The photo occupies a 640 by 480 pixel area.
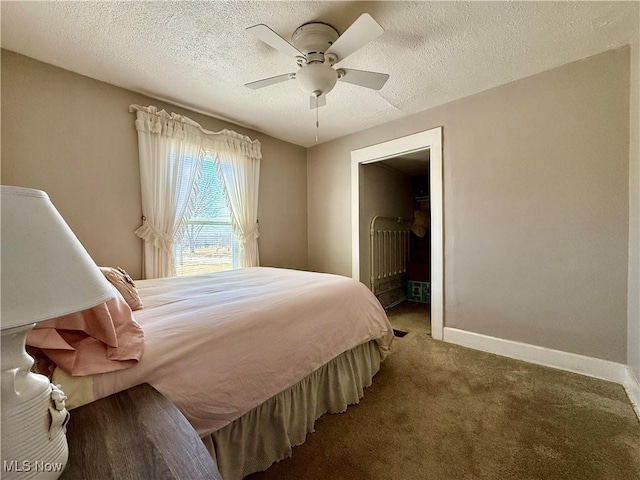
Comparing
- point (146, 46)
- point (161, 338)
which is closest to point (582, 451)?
point (161, 338)

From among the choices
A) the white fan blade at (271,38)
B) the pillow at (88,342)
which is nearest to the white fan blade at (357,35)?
the white fan blade at (271,38)

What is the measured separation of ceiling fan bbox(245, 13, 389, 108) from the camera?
1.38 meters

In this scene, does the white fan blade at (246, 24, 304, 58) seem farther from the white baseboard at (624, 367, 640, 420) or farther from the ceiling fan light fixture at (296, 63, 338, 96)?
Answer: the white baseboard at (624, 367, 640, 420)

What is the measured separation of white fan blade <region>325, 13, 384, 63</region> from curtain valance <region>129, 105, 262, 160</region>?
161 centimetres

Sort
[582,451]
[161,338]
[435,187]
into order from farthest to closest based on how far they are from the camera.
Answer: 1. [435,187]
2. [582,451]
3. [161,338]

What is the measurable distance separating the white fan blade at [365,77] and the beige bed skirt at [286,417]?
1.82m

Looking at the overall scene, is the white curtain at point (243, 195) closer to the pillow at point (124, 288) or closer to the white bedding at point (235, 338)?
the white bedding at point (235, 338)

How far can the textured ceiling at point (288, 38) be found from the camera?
4.58 ft

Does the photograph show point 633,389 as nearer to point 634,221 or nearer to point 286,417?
point 634,221

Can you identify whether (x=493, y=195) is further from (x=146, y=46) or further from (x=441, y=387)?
(x=146, y=46)

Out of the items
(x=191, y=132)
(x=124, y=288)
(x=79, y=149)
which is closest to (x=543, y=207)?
(x=124, y=288)

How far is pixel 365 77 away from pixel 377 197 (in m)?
1.98

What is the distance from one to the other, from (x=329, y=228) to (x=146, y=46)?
8.28ft

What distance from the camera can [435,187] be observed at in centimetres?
253
